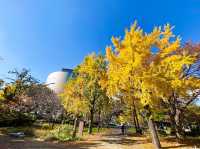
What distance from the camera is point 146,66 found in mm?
11477

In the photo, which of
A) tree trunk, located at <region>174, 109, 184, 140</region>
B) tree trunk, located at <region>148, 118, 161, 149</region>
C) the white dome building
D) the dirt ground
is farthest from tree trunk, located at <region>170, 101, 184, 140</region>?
the white dome building

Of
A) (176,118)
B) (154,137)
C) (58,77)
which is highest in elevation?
(58,77)

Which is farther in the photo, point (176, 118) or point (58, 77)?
point (58, 77)

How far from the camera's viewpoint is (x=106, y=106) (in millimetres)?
22328

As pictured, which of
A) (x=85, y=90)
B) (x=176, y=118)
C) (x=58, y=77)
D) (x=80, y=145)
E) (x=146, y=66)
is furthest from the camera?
(x=58, y=77)

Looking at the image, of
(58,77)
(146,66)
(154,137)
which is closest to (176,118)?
→ (154,137)

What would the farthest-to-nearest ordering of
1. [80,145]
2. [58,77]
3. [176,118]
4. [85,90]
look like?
1. [58,77]
2. [85,90]
3. [176,118]
4. [80,145]

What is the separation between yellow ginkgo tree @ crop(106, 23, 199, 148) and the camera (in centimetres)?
Answer: 1056

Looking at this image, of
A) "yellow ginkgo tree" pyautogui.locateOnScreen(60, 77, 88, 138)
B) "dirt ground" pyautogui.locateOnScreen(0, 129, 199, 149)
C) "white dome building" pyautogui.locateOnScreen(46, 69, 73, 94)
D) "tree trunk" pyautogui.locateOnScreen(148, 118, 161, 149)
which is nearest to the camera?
"tree trunk" pyautogui.locateOnScreen(148, 118, 161, 149)

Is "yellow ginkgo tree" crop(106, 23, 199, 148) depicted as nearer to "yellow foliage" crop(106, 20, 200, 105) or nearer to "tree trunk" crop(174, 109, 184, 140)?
"yellow foliage" crop(106, 20, 200, 105)

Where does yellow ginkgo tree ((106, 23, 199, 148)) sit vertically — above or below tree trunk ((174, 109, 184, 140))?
above

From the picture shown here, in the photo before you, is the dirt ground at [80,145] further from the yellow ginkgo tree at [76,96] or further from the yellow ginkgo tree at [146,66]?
the yellow ginkgo tree at [76,96]

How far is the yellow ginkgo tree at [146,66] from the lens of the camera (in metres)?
10.6

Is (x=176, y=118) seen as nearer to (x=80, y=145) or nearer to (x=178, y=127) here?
(x=178, y=127)
